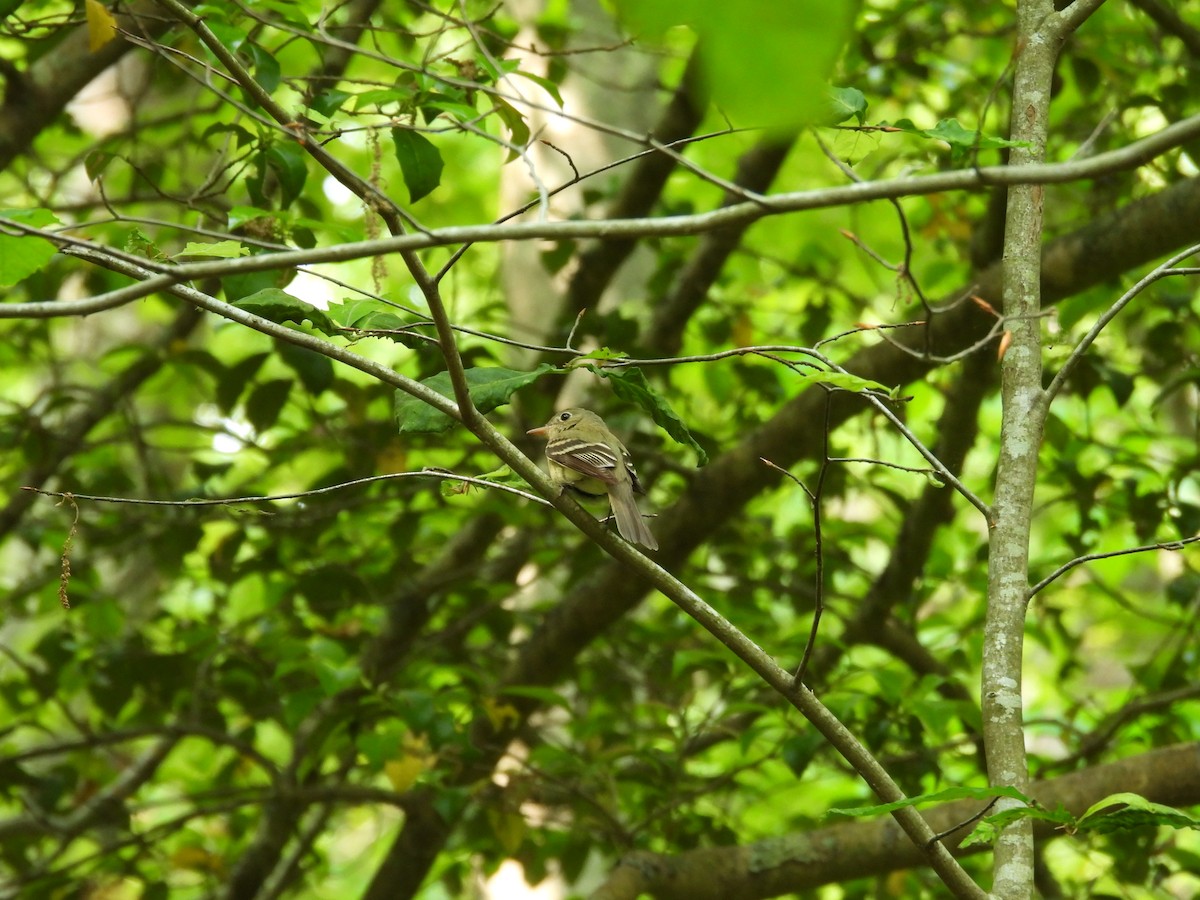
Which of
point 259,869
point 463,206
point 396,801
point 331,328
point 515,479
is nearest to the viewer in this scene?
point 331,328

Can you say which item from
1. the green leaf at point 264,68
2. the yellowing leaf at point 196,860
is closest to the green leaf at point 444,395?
the green leaf at point 264,68

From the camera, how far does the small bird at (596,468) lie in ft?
11.1

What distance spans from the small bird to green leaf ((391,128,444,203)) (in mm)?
894

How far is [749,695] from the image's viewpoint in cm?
458

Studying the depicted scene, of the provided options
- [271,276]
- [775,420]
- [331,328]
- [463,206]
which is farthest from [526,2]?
[331,328]

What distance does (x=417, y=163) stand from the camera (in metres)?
3.10

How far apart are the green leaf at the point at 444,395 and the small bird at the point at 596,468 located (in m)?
0.96

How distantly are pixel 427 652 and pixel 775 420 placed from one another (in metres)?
1.98

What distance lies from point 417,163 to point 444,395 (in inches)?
39.2

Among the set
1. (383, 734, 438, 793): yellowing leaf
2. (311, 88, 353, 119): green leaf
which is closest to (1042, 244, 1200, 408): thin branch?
(311, 88, 353, 119): green leaf

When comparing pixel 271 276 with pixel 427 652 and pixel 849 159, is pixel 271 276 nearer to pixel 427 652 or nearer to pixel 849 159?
pixel 849 159

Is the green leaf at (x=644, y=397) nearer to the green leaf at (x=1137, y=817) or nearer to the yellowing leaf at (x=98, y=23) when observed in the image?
the green leaf at (x=1137, y=817)

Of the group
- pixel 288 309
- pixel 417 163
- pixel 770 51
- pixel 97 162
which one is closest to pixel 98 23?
pixel 97 162

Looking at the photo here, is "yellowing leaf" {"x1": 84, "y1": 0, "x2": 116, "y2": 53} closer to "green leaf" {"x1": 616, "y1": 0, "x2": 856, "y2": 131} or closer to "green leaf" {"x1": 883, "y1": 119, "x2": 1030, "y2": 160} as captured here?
"green leaf" {"x1": 883, "y1": 119, "x2": 1030, "y2": 160}
